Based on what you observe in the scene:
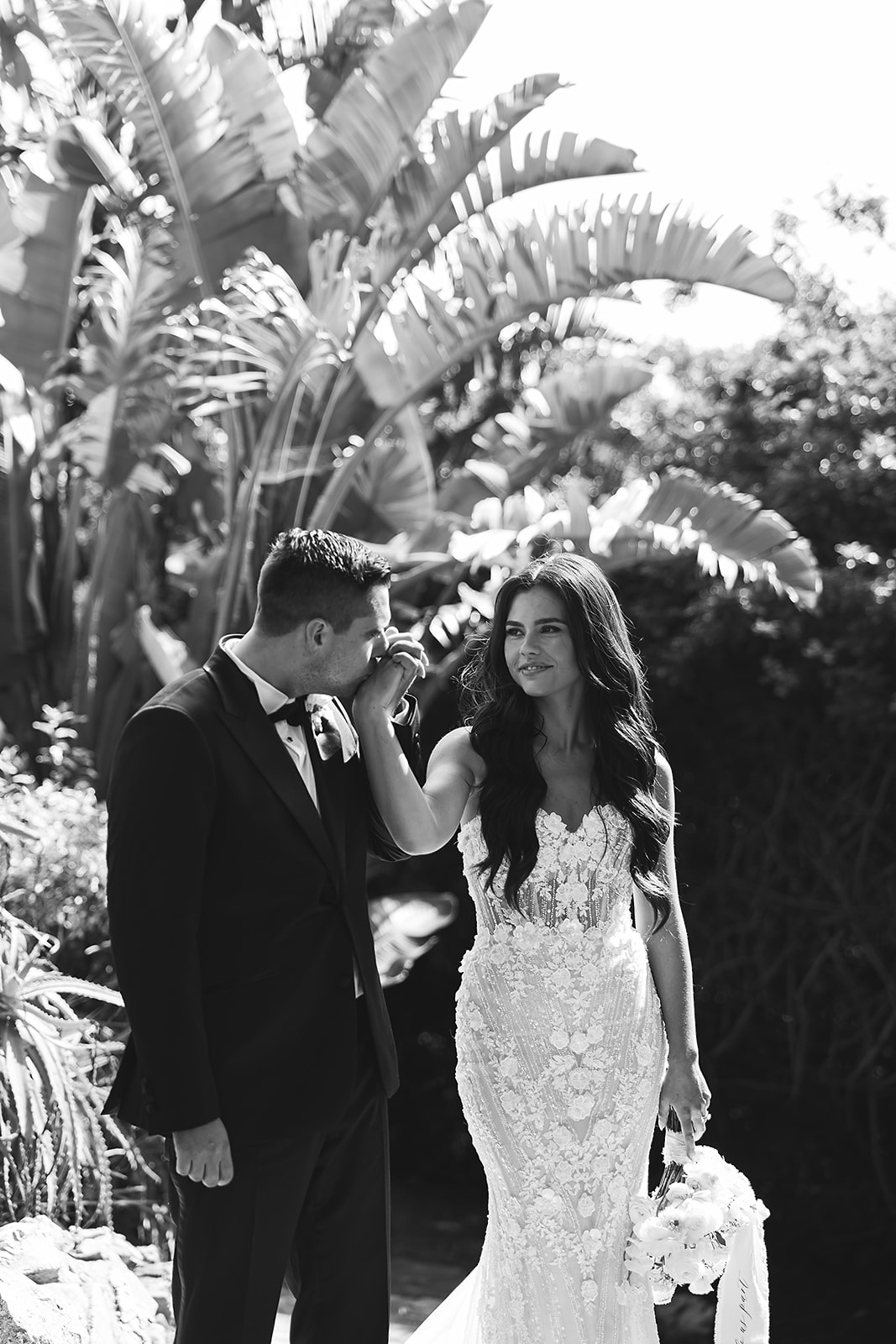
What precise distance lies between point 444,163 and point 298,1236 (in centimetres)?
471

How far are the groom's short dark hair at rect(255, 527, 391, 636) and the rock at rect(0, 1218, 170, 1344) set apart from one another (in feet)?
5.89

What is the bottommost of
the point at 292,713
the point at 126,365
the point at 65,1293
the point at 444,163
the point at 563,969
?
the point at 65,1293

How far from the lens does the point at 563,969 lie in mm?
3189

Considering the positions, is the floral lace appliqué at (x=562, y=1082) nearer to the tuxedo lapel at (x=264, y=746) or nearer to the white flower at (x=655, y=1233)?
the white flower at (x=655, y=1233)

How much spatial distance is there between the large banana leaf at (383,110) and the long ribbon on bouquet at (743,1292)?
4.76 meters

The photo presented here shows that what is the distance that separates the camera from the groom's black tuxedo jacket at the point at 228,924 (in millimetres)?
2314

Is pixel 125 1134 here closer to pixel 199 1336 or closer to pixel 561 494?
pixel 199 1336

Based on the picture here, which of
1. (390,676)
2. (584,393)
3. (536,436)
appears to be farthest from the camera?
(536,436)

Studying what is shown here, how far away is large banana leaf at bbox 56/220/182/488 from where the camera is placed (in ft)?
19.6

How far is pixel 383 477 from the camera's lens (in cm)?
699

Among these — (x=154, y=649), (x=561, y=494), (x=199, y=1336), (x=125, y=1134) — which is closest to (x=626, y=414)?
(x=561, y=494)

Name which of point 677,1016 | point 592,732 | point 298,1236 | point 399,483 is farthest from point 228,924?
point 399,483

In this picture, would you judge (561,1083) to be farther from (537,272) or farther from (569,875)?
(537,272)

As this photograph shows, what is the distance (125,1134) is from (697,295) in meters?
6.37
